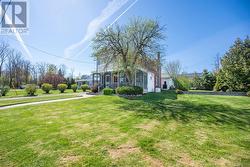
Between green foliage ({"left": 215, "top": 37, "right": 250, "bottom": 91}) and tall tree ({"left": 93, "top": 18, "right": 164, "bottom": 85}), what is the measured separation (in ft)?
33.0

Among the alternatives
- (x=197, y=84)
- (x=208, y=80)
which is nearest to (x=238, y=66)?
(x=208, y=80)

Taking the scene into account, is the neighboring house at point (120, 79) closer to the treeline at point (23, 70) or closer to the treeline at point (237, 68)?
the treeline at point (237, 68)

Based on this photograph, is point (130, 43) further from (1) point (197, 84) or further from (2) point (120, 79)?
(1) point (197, 84)

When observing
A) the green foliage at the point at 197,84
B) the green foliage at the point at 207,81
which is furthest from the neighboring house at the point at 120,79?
the green foliage at the point at 197,84

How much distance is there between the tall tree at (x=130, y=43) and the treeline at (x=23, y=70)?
2866 centimetres

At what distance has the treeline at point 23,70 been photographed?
130 feet

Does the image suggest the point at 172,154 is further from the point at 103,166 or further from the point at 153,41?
the point at 153,41

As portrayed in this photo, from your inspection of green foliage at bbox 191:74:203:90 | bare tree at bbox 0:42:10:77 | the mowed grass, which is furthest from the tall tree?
bare tree at bbox 0:42:10:77

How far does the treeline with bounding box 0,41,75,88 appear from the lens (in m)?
39.5

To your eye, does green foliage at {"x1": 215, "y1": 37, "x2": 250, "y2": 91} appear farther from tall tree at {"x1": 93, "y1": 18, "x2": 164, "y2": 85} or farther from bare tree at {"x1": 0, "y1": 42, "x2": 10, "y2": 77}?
bare tree at {"x1": 0, "y1": 42, "x2": 10, "y2": 77}

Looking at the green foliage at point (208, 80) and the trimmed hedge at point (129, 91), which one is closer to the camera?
the trimmed hedge at point (129, 91)

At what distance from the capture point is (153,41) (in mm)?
16016

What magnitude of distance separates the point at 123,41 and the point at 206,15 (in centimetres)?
764

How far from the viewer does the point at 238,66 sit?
1859 cm
